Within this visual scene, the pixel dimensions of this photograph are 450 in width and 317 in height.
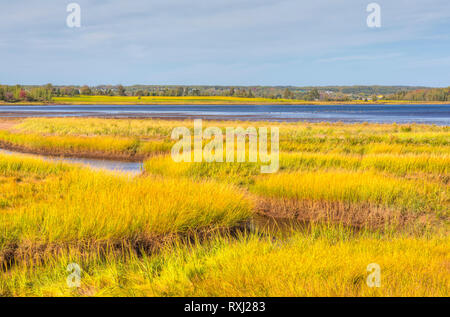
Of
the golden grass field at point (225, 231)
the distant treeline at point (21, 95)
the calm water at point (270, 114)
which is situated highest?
the distant treeline at point (21, 95)

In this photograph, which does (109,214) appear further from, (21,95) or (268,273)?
(21,95)

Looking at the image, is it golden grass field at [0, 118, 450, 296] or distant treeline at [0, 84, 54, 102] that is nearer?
golden grass field at [0, 118, 450, 296]

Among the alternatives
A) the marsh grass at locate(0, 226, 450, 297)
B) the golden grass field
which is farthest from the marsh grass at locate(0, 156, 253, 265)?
the marsh grass at locate(0, 226, 450, 297)

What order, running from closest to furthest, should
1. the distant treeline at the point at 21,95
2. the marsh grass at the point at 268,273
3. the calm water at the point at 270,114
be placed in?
the marsh grass at the point at 268,273
the calm water at the point at 270,114
the distant treeline at the point at 21,95

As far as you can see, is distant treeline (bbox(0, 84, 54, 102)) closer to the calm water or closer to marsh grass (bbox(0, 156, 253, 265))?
the calm water

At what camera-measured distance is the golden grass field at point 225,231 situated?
604 centimetres

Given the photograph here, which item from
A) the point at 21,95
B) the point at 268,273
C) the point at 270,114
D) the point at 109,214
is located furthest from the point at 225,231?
the point at 21,95

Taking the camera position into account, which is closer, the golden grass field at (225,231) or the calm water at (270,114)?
the golden grass field at (225,231)

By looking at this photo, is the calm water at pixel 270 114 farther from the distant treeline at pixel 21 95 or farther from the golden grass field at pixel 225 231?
the distant treeline at pixel 21 95

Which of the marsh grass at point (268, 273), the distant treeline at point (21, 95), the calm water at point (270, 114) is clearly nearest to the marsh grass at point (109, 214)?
the marsh grass at point (268, 273)

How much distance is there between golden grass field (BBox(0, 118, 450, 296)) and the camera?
19.8 feet

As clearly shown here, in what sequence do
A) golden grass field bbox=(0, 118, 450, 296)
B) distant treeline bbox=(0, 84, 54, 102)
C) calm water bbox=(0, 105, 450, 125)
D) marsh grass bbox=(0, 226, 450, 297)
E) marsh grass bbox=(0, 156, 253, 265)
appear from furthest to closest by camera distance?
1. distant treeline bbox=(0, 84, 54, 102)
2. calm water bbox=(0, 105, 450, 125)
3. marsh grass bbox=(0, 156, 253, 265)
4. golden grass field bbox=(0, 118, 450, 296)
5. marsh grass bbox=(0, 226, 450, 297)

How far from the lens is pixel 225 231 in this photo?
34.0 feet
